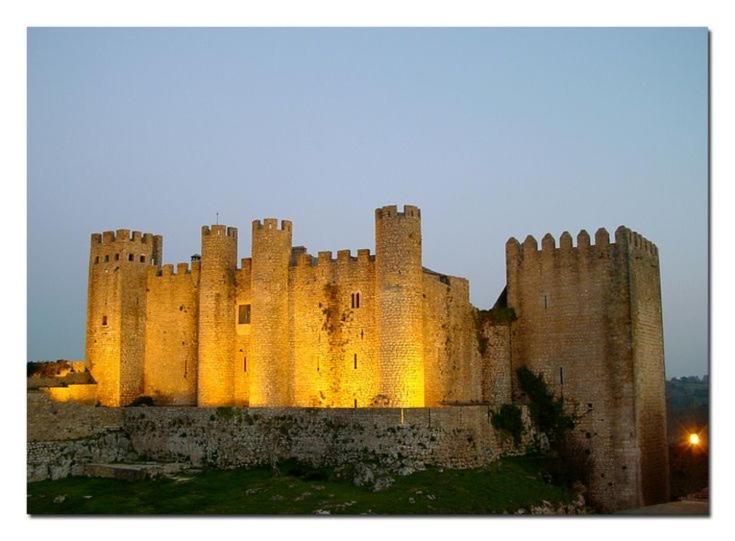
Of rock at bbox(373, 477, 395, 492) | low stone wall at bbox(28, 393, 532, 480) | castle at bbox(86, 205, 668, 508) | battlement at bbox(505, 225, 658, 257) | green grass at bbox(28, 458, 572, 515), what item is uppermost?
battlement at bbox(505, 225, 658, 257)

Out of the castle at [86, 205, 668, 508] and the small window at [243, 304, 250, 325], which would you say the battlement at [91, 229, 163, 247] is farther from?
the small window at [243, 304, 250, 325]

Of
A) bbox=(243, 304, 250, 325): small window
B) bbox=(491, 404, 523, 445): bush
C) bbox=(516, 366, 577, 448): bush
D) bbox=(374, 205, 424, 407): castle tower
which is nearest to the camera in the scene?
bbox=(374, 205, 424, 407): castle tower

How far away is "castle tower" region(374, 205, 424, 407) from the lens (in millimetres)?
31172

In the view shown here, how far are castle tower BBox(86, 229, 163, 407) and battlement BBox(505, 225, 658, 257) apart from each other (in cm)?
1513

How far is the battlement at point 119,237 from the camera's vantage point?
125 feet

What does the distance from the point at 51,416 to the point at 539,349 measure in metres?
17.5

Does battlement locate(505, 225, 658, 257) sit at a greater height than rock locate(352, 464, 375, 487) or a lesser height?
greater


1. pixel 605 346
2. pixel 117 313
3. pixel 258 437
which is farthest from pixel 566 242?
pixel 117 313

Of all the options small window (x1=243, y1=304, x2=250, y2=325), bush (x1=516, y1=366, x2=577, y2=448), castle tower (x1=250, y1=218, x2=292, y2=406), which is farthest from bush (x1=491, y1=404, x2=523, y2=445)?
small window (x1=243, y1=304, x2=250, y2=325)

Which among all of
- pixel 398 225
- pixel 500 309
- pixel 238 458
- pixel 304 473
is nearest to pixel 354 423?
pixel 304 473

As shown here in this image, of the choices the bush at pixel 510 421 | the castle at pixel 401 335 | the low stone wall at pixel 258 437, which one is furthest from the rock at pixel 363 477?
the bush at pixel 510 421

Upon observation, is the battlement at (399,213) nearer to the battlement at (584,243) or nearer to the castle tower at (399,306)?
the castle tower at (399,306)

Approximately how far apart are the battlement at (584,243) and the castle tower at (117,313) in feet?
49.6

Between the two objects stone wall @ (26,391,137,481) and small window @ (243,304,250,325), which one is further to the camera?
small window @ (243,304,250,325)
